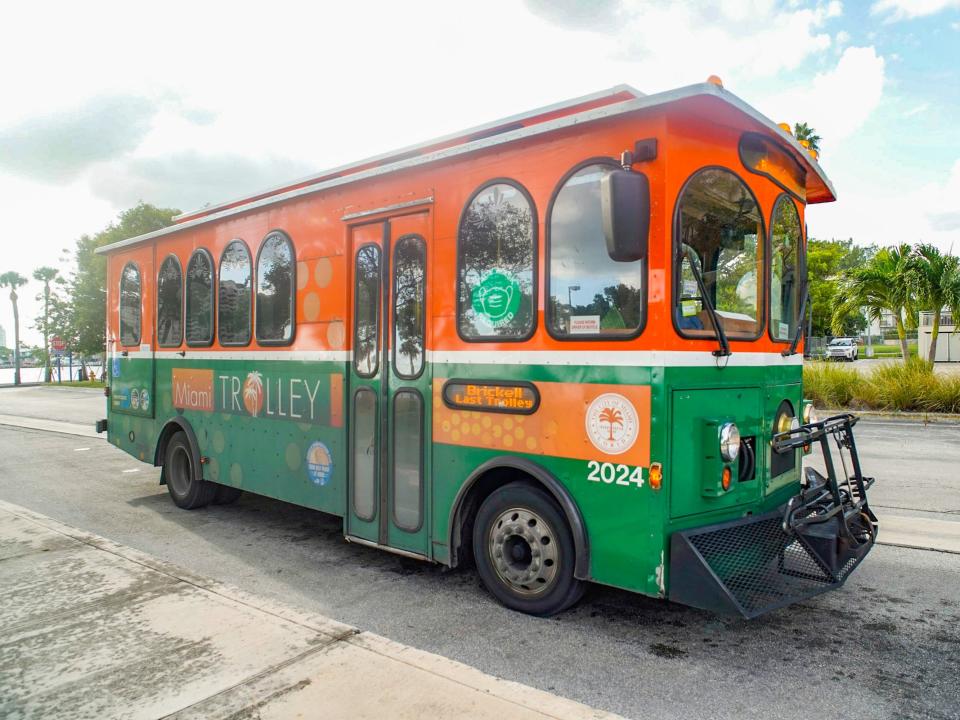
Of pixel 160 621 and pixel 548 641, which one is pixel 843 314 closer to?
pixel 548 641

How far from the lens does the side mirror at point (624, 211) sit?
349cm

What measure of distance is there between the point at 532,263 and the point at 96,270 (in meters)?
39.8

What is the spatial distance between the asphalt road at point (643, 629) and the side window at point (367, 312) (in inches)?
64.9

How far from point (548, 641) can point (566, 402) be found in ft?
4.54

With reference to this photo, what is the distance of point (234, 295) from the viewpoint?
22.2ft

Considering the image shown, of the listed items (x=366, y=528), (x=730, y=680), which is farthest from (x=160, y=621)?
(x=730, y=680)

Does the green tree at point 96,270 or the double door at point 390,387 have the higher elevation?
the green tree at point 96,270

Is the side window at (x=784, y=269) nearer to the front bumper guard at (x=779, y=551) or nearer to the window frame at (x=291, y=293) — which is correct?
the front bumper guard at (x=779, y=551)

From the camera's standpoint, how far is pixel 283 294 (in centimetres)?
613

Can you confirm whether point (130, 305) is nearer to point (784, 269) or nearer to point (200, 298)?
point (200, 298)

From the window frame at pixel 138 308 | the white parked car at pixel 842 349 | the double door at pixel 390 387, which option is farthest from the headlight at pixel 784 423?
the white parked car at pixel 842 349

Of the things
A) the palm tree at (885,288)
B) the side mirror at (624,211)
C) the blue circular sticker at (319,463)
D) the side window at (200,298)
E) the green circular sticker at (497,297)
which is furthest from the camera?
the palm tree at (885,288)

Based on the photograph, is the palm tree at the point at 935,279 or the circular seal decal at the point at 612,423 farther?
the palm tree at the point at 935,279

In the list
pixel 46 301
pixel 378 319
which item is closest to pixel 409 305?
pixel 378 319
